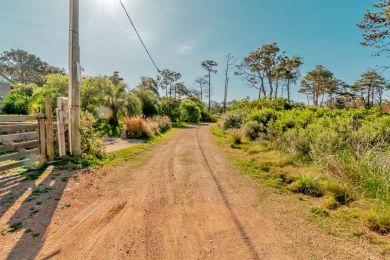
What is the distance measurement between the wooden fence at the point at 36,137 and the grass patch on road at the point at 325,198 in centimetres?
550

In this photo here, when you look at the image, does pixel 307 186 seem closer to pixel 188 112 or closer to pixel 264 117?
pixel 264 117

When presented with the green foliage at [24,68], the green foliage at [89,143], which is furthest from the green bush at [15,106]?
the green foliage at [24,68]

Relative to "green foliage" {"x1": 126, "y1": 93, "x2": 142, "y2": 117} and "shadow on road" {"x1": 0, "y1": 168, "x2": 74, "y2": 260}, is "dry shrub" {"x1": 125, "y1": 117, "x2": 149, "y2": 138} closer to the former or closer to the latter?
"green foliage" {"x1": 126, "y1": 93, "x2": 142, "y2": 117}

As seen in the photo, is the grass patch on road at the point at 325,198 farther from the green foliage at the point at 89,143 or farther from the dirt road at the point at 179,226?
the green foliage at the point at 89,143

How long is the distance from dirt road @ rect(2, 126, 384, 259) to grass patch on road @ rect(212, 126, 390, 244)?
0.31 metres

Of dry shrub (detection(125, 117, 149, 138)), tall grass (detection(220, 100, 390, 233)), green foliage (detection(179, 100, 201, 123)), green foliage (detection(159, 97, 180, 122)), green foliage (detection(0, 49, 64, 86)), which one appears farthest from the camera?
green foliage (detection(0, 49, 64, 86))

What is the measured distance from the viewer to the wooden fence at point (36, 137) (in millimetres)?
5246

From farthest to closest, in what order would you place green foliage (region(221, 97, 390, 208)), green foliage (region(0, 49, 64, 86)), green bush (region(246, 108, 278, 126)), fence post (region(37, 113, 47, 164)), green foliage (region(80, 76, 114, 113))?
green foliage (region(0, 49, 64, 86)) < green foliage (region(80, 76, 114, 113)) < green bush (region(246, 108, 278, 126)) < fence post (region(37, 113, 47, 164)) < green foliage (region(221, 97, 390, 208))

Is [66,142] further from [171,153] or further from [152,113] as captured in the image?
[152,113]

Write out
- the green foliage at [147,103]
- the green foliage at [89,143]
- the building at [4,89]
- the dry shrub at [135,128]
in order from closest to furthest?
the green foliage at [89,143], the dry shrub at [135,128], the green foliage at [147,103], the building at [4,89]

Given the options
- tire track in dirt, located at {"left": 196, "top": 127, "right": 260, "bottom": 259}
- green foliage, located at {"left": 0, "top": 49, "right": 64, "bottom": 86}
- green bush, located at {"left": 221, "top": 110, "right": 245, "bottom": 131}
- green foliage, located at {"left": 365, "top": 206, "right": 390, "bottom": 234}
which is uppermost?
green foliage, located at {"left": 0, "top": 49, "right": 64, "bottom": 86}

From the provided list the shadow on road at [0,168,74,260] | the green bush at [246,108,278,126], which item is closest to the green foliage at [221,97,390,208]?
the green bush at [246,108,278,126]

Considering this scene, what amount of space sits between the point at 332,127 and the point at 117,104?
15735 millimetres

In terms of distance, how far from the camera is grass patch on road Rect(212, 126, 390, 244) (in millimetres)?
3199
